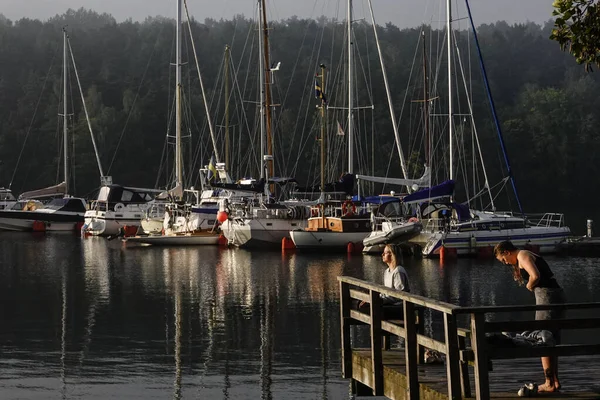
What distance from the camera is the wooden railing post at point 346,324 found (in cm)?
1434

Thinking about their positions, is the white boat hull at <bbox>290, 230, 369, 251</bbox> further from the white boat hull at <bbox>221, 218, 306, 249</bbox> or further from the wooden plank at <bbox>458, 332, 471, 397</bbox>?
the wooden plank at <bbox>458, 332, 471, 397</bbox>

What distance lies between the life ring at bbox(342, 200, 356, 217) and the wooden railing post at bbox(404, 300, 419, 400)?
37273mm

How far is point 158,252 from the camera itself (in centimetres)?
5009

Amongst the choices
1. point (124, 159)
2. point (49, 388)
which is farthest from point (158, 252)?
point (124, 159)

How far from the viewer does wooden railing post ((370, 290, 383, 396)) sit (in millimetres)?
13172

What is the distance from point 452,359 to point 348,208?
39.3 meters

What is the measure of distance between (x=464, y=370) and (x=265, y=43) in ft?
160

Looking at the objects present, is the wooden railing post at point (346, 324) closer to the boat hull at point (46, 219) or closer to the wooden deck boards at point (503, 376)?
the wooden deck boards at point (503, 376)

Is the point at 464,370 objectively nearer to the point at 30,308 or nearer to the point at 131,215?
the point at 30,308

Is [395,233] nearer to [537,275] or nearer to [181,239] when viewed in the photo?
[181,239]

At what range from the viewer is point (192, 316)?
1028 inches

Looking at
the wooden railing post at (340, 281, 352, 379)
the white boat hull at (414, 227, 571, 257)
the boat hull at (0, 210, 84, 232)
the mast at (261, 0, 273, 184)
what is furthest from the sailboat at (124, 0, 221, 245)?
the wooden railing post at (340, 281, 352, 379)

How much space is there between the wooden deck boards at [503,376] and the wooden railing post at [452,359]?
0.40 m

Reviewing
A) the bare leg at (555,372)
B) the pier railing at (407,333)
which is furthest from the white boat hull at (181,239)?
the bare leg at (555,372)
